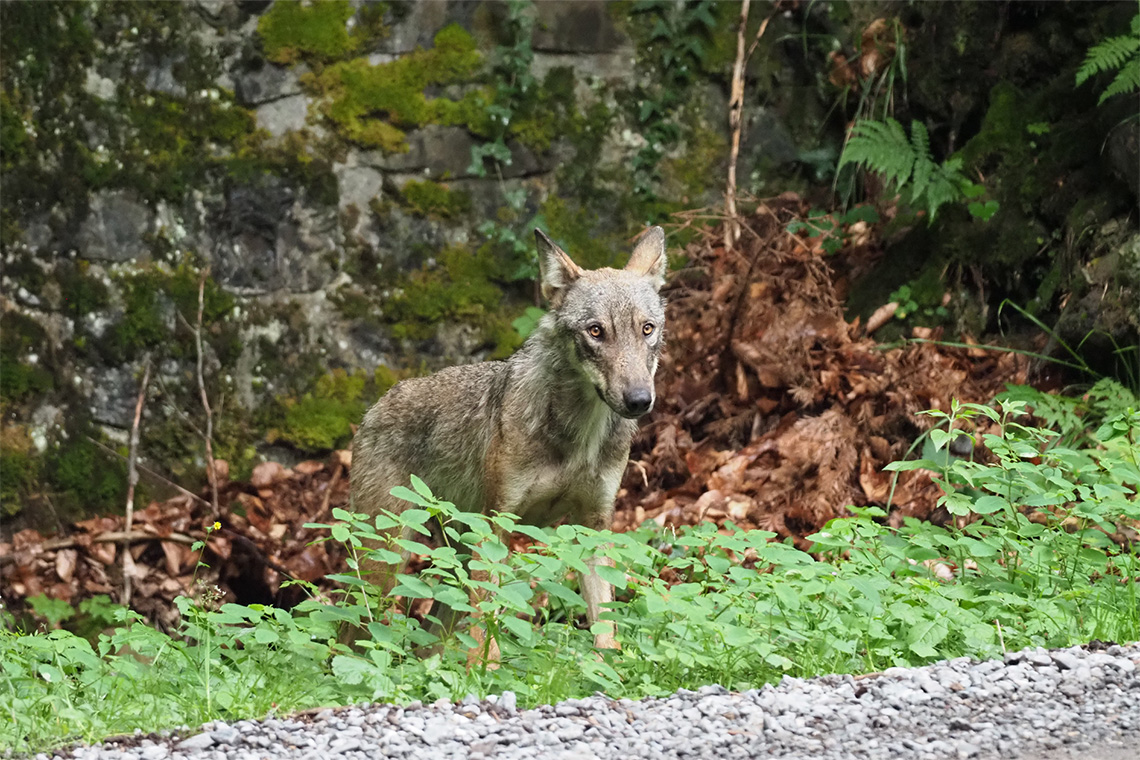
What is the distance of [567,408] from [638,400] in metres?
0.75

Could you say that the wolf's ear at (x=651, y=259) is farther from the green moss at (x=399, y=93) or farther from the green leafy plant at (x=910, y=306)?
the green moss at (x=399, y=93)

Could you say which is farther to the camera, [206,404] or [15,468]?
[206,404]

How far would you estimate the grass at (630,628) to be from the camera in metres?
4.04

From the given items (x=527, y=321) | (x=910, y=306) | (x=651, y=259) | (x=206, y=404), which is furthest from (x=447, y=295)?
(x=910, y=306)

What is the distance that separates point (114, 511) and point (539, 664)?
5.77 metres

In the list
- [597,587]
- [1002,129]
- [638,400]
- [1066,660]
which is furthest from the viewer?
[1002,129]

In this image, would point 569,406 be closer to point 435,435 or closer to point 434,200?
point 435,435

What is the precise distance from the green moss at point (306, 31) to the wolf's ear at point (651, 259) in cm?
423

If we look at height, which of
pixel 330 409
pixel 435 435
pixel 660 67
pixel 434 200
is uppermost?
pixel 660 67

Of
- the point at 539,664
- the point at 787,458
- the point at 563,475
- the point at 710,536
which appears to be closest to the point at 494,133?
the point at 787,458

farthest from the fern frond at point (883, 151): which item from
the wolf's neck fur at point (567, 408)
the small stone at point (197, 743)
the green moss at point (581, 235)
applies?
the small stone at point (197, 743)

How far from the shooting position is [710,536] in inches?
197

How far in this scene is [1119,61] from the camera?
7312 millimetres

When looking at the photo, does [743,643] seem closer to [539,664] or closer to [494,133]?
[539,664]
